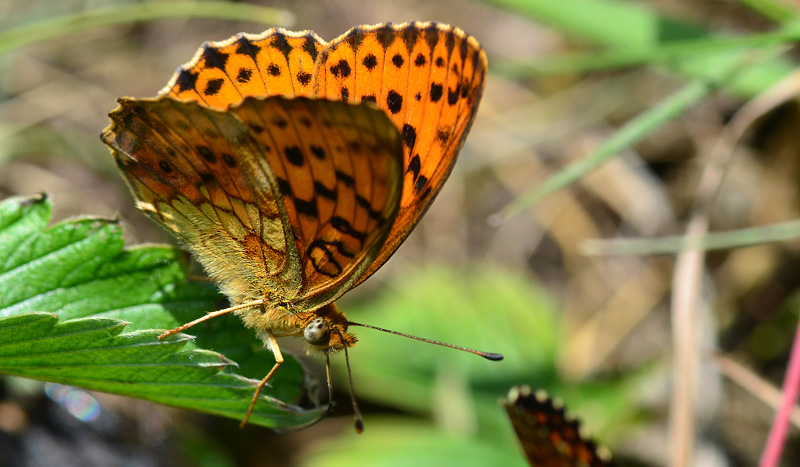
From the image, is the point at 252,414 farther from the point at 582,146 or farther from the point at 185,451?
the point at 582,146

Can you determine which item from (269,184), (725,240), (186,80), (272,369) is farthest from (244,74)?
(725,240)

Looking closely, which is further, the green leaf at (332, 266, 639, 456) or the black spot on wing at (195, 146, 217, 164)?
the green leaf at (332, 266, 639, 456)

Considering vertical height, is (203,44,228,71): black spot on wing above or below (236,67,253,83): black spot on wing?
above

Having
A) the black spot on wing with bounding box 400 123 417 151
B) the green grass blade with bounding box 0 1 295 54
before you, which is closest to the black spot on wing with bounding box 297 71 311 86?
the black spot on wing with bounding box 400 123 417 151

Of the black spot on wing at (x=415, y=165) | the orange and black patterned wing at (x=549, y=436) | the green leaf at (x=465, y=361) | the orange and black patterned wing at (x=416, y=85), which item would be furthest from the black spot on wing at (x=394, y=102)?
the green leaf at (x=465, y=361)

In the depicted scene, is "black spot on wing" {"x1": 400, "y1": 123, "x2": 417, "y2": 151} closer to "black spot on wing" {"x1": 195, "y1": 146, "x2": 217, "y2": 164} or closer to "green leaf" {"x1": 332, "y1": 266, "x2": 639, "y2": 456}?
"black spot on wing" {"x1": 195, "y1": 146, "x2": 217, "y2": 164}

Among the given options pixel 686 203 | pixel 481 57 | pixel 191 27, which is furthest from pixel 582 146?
pixel 191 27

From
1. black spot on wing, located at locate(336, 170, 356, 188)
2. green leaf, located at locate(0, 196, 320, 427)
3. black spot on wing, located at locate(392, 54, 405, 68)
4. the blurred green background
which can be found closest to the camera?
green leaf, located at locate(0, 196, 320, 427)

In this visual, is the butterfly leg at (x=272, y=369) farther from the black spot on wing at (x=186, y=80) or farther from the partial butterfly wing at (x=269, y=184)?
the black spot on wing at (x=186, y=80)
